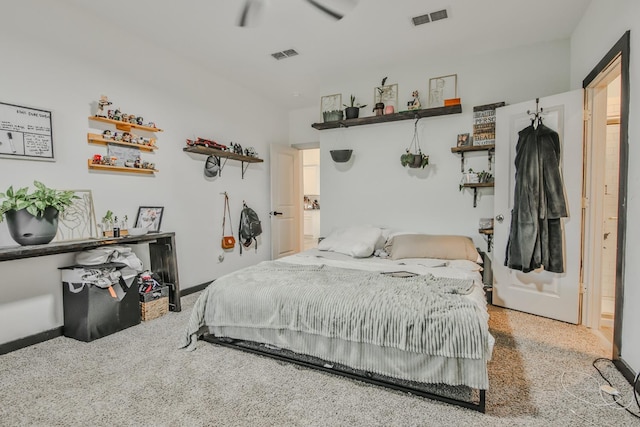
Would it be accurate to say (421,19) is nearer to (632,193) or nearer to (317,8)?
(317,8)

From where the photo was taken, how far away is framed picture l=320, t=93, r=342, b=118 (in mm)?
4383

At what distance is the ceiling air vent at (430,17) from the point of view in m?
2.86

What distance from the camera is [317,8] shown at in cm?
A: 229

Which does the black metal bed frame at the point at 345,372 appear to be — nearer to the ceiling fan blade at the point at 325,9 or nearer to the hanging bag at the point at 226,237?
the hanging bag at the point at 226,237

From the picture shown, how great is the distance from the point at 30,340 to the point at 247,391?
191 centimetres

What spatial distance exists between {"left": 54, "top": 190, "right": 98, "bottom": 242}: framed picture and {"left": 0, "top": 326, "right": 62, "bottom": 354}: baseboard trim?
744 millimetres

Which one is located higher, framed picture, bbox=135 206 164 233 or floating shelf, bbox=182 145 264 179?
floating shelf, bbox=182 145 264 179

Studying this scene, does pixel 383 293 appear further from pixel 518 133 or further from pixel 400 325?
pixel 518 133

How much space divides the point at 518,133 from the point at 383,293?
2291 millimetres

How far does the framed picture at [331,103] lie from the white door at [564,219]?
77.4 inches

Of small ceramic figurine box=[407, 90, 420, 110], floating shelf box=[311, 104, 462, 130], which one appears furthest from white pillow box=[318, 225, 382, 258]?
small ceramic figurine box=[407, 90, 420, 110]

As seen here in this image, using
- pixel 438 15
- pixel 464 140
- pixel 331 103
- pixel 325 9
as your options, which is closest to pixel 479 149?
pixel 464 140

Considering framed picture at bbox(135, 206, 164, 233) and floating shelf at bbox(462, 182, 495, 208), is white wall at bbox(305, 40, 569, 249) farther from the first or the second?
framed picture at bbox(135, 206, 164, 233)

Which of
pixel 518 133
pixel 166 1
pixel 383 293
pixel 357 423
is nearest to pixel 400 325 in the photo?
pixel 383 293
